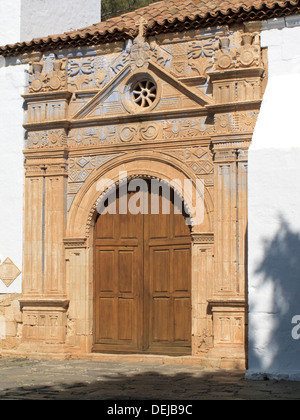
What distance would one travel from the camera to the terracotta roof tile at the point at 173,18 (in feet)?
37.8

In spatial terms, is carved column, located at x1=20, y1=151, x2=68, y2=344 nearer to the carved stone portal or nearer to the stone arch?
the carved stone portal

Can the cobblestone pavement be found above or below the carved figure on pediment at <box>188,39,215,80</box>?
below

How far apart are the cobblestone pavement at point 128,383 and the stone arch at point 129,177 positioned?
2.17 metres

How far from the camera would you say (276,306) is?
9.66 meters

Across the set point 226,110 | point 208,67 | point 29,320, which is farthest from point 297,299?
point 29,320

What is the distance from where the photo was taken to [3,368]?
1123 cm

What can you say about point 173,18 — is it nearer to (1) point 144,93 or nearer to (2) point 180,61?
(2) point 180,61

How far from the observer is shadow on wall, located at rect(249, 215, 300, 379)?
31.3 ft

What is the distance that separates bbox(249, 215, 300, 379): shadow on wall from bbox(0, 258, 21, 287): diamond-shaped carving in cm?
463

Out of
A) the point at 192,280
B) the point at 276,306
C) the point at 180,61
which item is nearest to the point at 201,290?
the point at 192,280

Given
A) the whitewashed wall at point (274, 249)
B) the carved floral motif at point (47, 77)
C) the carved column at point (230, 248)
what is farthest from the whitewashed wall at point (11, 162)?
the whitewashed wall at point (274, 249)

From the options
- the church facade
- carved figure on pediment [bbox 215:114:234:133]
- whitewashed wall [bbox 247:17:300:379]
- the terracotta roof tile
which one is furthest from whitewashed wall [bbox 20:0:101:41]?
whitewashed wall [bbox 247:17:300:379]

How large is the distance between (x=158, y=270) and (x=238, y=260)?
1.43m

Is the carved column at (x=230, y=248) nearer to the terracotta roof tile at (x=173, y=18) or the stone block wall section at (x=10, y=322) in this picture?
the terracotta roof tile at (x=173, y=18)
